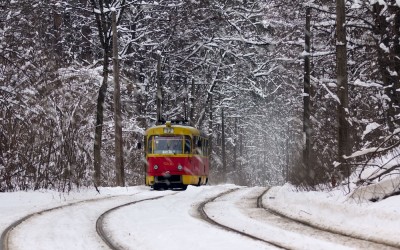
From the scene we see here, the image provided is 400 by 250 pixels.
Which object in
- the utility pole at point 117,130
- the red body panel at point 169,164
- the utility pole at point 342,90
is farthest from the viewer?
the utility pole at point 117,130

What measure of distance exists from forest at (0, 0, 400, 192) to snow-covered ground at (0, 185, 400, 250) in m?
1.27

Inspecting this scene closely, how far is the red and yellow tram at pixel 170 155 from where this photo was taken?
2417 centimetres

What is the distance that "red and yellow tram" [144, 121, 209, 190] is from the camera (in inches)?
952

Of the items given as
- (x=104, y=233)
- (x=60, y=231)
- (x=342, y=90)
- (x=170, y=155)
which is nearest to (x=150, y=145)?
(x=170, y=155)

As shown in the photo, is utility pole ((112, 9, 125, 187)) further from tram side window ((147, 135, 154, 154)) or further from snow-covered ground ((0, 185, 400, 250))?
snow-covered ground ((0, 185, 400, 250))

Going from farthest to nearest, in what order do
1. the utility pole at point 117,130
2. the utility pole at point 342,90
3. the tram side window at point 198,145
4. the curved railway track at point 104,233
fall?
the tram side window at point 198,145, the utility pole at point 117,130, the utility pole at point 342,90, the curved railway track at point 104,233

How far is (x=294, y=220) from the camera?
35.3 ft

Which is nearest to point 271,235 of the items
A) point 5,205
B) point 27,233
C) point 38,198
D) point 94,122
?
point 27,233

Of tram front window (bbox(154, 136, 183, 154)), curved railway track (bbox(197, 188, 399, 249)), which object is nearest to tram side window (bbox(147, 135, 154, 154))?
tram front window (bbox(154, 136, 183, 154))

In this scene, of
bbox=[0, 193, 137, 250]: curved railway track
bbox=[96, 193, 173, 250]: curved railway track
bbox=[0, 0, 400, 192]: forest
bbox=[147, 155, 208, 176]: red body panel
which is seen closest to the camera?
bbox=[96, 193, 173, 250]: curved railway track

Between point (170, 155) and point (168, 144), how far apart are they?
19.0 inches

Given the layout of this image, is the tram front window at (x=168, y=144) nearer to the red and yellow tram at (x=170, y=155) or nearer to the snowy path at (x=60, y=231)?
the red and yellow tram at (x=170, y=155)

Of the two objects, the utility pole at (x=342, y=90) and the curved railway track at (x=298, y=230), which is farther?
the utility pole at (x=342, y=90)

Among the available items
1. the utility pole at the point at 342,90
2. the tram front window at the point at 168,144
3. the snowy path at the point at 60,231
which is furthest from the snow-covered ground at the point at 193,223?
the tram front window at the point at 168,144
